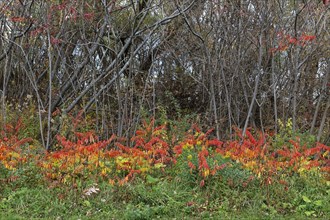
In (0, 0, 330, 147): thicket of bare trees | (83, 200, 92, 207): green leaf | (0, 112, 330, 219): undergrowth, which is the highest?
(0, 0, 330, 147): thicket of bare trees

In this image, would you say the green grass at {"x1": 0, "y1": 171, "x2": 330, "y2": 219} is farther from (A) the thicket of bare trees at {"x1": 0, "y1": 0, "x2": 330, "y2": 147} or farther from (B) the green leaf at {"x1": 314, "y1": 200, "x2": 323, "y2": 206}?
(A) the thicket of bare trees at {"x1": 0, "y1": 0, "x2": 330, "y2": 147}

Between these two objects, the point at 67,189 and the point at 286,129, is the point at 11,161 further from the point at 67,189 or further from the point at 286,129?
the point at 286,129

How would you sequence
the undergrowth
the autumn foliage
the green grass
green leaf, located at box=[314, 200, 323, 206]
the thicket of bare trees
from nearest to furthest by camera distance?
the green grass < the undergrowth < green leaf, located at box=[314, 200, 323, 206] < the autumn foliage < the thicket of bare trees

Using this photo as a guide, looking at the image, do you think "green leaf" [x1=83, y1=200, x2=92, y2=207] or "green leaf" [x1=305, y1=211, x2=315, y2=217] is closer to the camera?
"green leaf" [x1=305, y1=211, x2=315, y2=217]

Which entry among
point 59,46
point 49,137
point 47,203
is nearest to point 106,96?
point 59,46

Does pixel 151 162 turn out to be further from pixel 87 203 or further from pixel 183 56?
pixel 183 56

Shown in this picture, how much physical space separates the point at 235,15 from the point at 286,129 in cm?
249

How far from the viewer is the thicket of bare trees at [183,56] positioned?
8602 millimetres

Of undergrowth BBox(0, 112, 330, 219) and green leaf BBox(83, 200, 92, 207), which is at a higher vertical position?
undergrowth BBox(0, 112, 330, 219)

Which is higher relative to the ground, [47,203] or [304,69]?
[304,69]

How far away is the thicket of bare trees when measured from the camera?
28.2 feet

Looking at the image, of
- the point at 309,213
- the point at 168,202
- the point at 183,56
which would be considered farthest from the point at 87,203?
the point at 183,56

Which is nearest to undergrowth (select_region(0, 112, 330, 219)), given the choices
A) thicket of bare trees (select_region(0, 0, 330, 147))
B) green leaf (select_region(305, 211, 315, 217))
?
green leaf (select_region(305, 211, 315, 217))

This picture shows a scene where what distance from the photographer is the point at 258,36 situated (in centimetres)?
884
